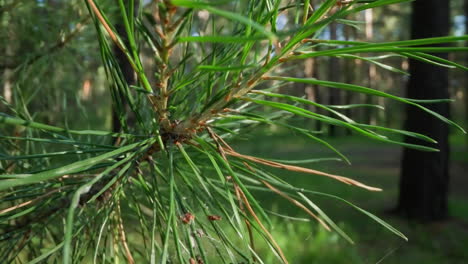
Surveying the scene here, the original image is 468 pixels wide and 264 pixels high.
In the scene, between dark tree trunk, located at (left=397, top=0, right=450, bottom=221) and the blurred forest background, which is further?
dark tree trunk, located at (left=397, top=0, right=450, bottom=221)

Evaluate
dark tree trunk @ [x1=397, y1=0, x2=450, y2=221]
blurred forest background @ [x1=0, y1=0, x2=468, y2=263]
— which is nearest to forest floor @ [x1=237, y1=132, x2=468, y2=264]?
blurred forest background @ [x1=0, y1=0, x2=468, y2=263]

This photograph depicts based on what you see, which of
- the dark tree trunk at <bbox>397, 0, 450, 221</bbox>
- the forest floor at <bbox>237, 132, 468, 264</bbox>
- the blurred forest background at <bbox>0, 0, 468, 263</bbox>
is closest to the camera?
the blurred forest background at <bbox>0, 0, 468, 263</bbox>

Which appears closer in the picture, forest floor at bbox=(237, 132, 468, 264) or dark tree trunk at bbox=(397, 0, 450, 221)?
forest floor at bbox=(237, 132, 468, 264)

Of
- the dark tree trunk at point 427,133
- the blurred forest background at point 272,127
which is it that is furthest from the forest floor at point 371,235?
the dark tree trunk at point 427,133

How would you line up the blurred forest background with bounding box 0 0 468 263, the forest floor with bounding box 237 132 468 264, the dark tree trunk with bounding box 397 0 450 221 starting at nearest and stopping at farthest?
1. the blurred forest background with bounding box 0 0 468 263
2. the forest floor with bounding box 237 132 468 264
3. the dark tree trunk with bounding box 397 0 450 221

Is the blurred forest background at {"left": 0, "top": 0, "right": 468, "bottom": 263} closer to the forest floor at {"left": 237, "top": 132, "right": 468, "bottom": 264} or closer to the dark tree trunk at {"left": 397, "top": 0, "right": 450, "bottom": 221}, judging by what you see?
the forest floor at {"left": 237, "top": 132, "right": 468, "bottom": 264}

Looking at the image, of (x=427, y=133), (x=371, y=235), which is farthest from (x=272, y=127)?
(x=427, y=133)

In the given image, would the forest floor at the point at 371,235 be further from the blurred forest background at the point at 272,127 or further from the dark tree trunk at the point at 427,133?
the dark tree trunk at the point at 427,133

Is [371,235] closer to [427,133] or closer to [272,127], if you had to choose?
[427,133]

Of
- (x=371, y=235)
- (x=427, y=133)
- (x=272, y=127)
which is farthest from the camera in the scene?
(x=427, y=133)
